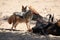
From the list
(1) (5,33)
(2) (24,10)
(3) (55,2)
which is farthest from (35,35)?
(3) (55,2)

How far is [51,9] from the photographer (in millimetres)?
9164

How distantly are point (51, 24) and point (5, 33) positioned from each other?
94 cm

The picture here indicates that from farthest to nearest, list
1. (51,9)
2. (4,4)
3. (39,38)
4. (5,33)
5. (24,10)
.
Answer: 1. (4,4)
2. (51,9)
3. (24,10)
4. (5,33)
5. (39,38)

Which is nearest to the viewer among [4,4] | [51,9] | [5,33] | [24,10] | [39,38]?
[39,38]

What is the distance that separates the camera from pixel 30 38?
5.04 metres

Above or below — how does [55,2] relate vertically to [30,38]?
above

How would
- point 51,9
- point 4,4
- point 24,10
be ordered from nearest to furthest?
1. point 24,10
2. point 51,9
3. point 4,4

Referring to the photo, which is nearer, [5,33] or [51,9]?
[5,33]

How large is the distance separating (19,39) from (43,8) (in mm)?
4408

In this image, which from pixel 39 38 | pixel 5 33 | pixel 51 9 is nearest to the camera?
pixel 39 38

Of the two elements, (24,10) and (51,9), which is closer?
(24,10)

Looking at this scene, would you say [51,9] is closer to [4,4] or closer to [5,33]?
[4,4]

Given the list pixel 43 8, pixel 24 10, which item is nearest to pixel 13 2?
pixel 43 8

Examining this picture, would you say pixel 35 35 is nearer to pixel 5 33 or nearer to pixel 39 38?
pixel 39 38
